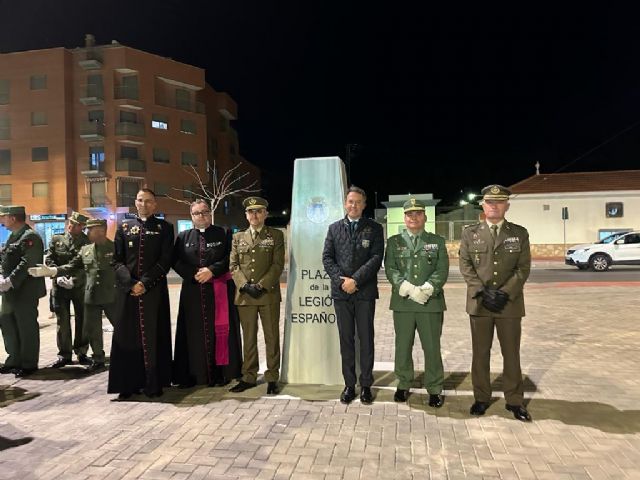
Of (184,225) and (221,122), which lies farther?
(221,122)

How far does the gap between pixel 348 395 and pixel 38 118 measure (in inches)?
Answer: 1691

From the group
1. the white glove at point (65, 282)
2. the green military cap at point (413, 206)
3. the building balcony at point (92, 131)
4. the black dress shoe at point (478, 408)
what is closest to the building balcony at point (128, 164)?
the building balcony at point (92, 131)

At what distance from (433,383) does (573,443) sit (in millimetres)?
1362

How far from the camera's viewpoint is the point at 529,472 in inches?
140

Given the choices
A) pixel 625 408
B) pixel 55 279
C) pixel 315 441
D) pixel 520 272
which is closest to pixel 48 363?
pixel 55 279

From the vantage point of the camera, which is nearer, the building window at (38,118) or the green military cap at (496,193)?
the green military cap at (496,193)

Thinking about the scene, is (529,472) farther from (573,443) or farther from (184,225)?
(184,225)

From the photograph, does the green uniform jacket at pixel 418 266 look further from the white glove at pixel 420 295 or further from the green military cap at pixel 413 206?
the green military cap at pixel 413 206

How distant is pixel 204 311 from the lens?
18.6 feet

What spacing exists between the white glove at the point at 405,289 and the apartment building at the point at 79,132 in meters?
38.0

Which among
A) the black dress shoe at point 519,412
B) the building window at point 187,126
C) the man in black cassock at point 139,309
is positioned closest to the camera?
the black dress shoe at point 519,412

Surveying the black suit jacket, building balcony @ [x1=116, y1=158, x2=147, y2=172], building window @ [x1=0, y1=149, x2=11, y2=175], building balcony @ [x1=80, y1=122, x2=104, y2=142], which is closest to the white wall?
building balcony @ [x1=116, y1=158, x2=147, y2=172]

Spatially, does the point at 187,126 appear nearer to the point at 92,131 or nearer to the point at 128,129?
the point at 128,129

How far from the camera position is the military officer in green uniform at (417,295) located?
16.5 feet
